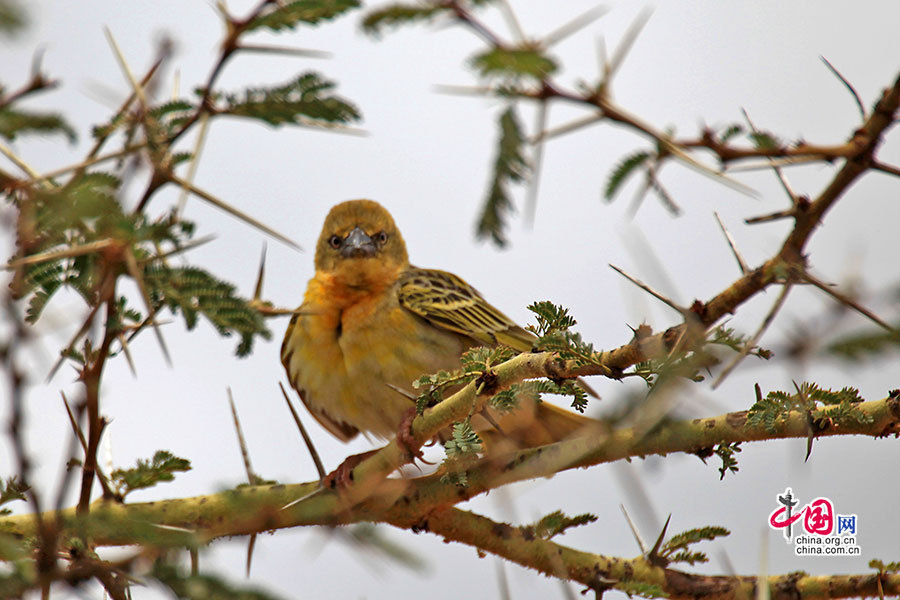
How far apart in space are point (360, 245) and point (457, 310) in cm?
95

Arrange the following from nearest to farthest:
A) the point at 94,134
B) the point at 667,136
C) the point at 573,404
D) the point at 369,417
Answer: the point at 667,136, the point at 94,134, the point at 573,404, the point at 369,417

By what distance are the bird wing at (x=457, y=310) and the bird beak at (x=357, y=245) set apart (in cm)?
30

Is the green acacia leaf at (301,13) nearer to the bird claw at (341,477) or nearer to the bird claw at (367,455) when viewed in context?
the bird claw at (367,455)

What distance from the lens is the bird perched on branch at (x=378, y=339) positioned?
545 cm

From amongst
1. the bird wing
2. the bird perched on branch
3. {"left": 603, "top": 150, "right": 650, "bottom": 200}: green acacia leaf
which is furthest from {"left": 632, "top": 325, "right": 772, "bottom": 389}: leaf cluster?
the bird wing

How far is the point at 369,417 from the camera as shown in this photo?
18.3 feet

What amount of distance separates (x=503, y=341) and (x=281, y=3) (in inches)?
152

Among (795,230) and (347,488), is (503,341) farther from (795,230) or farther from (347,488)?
(795,230)

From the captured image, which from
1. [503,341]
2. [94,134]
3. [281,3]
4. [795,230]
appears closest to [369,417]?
[503,341]

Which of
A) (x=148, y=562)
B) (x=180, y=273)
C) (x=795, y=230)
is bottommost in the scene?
(x=148, y=562)

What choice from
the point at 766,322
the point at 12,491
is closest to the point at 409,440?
the point at 12,491

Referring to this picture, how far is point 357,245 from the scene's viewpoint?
6.29 metres

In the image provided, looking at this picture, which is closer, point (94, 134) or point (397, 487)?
point (94, 134)

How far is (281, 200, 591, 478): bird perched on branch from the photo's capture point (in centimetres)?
545
